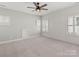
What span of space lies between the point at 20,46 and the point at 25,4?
1063 millimetres

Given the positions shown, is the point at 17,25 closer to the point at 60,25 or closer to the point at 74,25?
the point at 60,25

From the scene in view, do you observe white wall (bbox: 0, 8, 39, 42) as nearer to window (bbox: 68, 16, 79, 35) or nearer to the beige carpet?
the beige carpet

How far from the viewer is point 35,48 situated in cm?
224

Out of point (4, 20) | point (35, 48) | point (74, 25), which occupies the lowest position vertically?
point (35, 48)

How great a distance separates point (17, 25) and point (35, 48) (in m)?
0.77

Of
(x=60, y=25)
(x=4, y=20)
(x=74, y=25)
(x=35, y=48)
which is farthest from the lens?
(x=60, y=25)

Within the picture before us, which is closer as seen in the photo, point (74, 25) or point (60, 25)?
point (74, 25)

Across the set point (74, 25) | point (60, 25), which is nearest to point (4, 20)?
point (60, 25)

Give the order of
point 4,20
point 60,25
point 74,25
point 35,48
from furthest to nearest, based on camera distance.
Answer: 1. point 60,25
2. point 74,25
3. point 35,48
4. point 4,20

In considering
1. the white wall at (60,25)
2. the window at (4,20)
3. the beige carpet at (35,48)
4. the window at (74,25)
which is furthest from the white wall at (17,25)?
the window at (74,25)

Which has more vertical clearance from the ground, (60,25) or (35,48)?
(60,25)

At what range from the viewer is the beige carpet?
2.14 m

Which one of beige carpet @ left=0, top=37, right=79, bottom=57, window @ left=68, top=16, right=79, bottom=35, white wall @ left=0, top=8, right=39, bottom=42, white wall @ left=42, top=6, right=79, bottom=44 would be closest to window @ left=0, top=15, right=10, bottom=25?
white wall @ left=0, top=8, right=39, bottom=42

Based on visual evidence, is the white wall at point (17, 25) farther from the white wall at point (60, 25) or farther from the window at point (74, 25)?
the window at point (74, 25)
